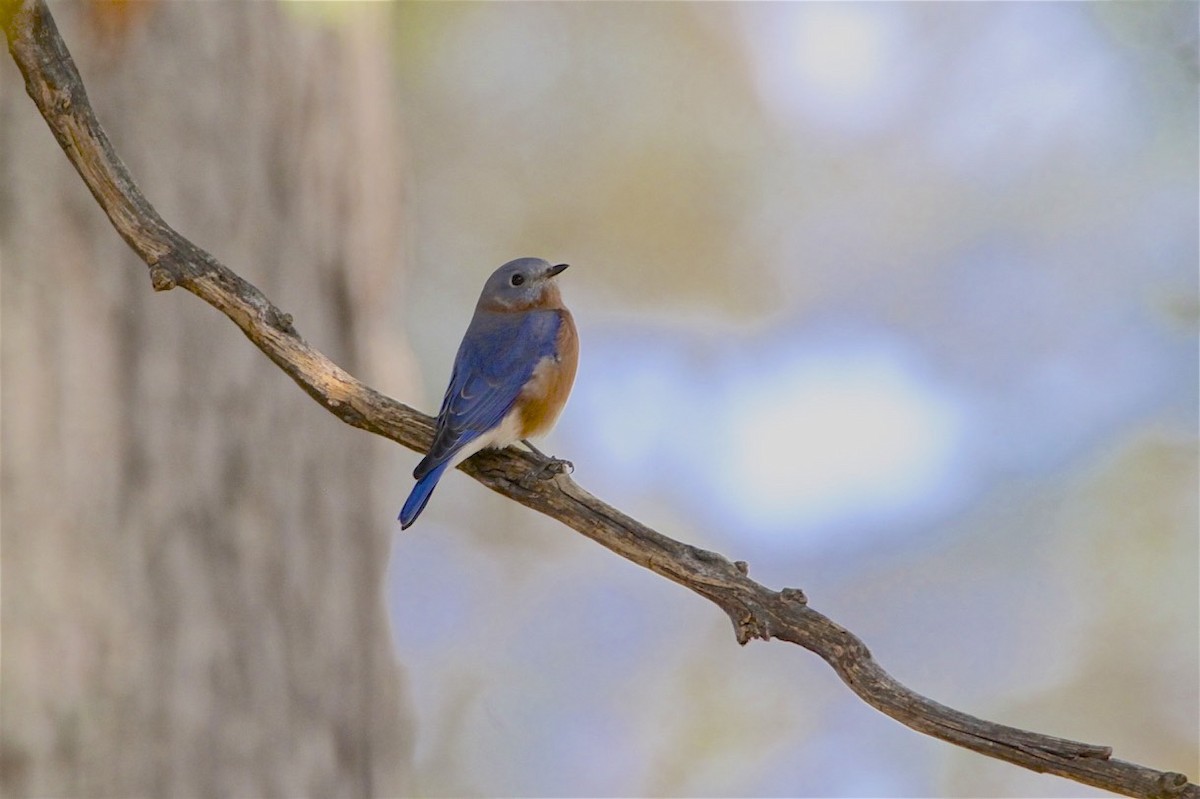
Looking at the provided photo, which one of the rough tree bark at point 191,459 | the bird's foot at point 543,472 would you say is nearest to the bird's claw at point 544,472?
the bird's foot at point 543,472

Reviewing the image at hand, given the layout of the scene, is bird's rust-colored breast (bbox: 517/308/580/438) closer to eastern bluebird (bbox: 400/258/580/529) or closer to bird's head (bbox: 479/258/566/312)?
eastern bluebird (bbox: 400/258/580/529)

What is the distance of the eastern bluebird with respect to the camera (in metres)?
3.52

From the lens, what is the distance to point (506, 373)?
4.10m

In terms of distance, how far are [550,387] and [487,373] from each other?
201 mm

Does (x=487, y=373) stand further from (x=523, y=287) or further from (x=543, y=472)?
(x=543, y=472)

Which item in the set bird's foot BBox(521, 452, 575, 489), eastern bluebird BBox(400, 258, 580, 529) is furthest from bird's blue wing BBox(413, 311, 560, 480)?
bird's foot BBox(521, 452, 575, 489)

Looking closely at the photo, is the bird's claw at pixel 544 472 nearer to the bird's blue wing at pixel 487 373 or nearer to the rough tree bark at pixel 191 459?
the bird's blue wing at pixel 487 373

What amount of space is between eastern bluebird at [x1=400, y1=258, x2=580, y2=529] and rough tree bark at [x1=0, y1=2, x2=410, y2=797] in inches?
29.6

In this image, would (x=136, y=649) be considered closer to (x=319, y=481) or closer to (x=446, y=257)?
(x=319, y=481)

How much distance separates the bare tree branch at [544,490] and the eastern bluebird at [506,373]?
0.36 m

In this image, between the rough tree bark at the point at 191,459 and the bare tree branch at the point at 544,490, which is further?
the rough tree bark at the point at 191,459

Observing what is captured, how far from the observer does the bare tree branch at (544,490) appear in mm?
2469

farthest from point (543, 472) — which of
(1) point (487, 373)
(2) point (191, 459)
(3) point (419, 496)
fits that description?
(2) point (191, 459)

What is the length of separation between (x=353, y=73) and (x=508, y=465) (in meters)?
2.39
